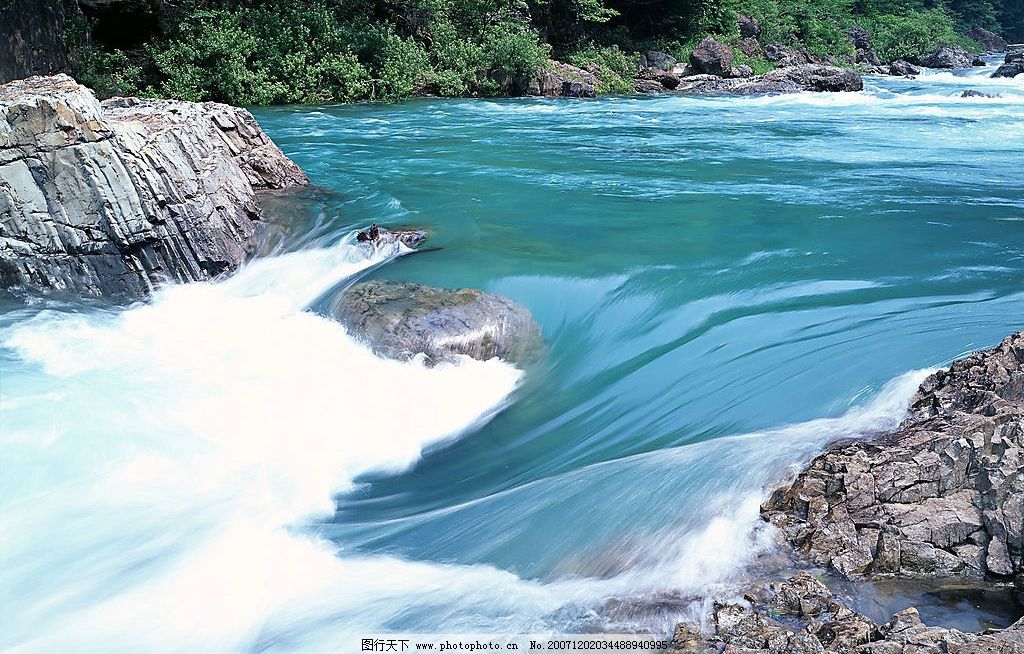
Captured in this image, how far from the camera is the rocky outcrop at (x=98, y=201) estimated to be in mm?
6602

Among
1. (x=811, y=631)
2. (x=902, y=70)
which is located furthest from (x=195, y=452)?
(x=902, y=70)

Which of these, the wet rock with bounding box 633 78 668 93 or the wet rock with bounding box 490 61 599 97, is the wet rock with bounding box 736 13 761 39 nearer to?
the wet rock with bounding box 633 78 668 93

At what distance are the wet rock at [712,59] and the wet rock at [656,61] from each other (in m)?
0.79

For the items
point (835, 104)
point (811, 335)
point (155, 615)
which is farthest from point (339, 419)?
point (835, 104)

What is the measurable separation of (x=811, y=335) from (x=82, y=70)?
16641 mm

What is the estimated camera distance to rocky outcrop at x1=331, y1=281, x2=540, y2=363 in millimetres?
5816

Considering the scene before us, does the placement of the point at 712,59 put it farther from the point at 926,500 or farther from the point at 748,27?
the point at 926,500

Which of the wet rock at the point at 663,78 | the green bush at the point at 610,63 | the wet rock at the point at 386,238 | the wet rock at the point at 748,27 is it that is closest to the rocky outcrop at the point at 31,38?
the wet rock at the point at 386,238

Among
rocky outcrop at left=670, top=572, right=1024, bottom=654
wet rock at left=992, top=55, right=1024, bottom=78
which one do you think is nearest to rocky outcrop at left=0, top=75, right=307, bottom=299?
rocky outcrop at left=670, top=572, right=1024, bottom=654

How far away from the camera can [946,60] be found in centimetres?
3572

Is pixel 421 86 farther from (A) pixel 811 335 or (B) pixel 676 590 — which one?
(B) pixel 676 590

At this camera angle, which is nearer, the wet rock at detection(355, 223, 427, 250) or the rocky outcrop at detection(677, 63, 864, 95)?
the wet rock at detection(355, 223, 427, 250)

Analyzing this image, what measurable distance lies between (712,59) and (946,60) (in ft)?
50.8

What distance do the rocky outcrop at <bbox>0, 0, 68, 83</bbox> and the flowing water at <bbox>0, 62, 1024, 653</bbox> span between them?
9.48 m
